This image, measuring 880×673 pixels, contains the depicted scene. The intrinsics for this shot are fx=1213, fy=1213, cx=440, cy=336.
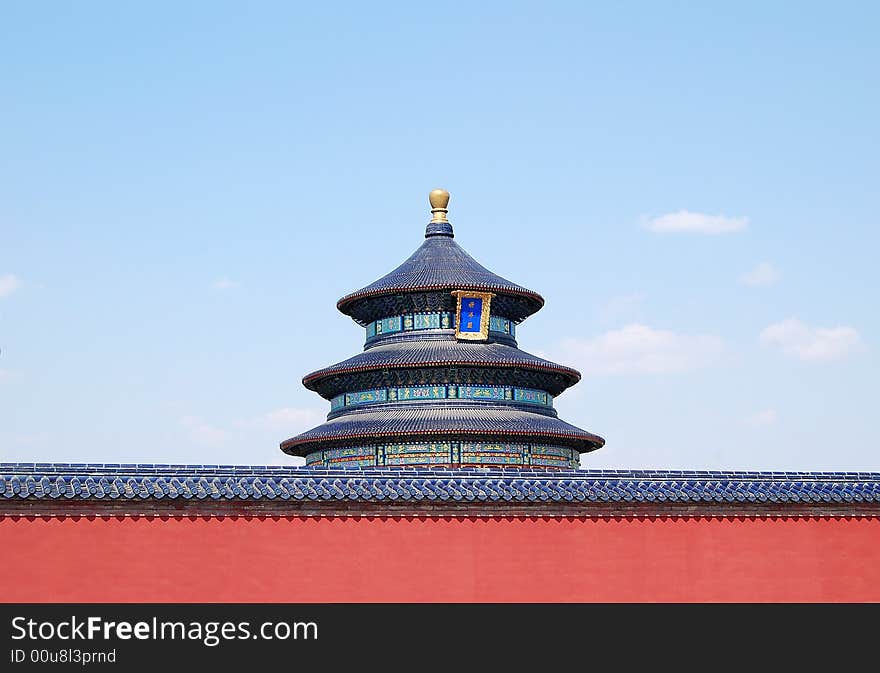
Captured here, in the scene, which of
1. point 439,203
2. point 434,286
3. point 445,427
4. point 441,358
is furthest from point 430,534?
point 439,203

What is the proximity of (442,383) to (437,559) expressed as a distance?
1156cm

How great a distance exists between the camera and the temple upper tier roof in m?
31.4

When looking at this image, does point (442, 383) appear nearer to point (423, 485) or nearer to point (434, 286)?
point (434, 286)

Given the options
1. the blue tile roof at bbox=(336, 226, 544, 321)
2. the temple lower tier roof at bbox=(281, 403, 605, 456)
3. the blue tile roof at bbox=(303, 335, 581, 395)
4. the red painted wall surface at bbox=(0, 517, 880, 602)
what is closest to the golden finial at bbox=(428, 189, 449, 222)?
the blue tile roof at bbox=(336, 226, 544, 321)

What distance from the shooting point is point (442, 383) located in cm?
3020

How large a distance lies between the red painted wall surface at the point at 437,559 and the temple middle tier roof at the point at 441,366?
423 inches

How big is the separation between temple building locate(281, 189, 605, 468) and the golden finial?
204cm

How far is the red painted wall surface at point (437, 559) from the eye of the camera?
690 inches

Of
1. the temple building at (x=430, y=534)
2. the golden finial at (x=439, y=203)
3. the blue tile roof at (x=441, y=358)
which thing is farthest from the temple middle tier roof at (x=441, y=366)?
the temple building at (x=430, y=534)

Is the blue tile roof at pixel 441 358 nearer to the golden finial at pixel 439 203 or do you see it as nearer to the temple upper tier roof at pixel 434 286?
the temple upper tier roof at pixel 434 286
